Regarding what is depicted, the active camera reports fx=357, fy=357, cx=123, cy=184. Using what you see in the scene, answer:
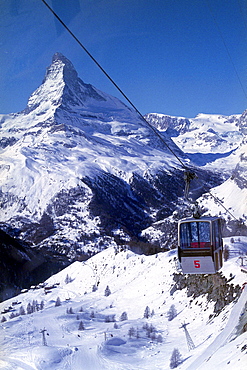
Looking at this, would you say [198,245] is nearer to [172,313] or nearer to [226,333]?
[226,333]

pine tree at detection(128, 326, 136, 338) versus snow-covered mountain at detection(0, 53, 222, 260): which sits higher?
snow-covered mountain at detection(0, 53, 222, 260)

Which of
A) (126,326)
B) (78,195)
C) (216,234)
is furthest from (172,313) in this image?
(78,195)

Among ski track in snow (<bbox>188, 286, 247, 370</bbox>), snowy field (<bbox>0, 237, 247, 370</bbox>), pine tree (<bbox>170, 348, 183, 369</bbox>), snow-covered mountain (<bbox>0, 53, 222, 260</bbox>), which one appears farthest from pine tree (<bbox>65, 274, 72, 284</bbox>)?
ski track in snow (<bbox>188, 286, 247, 370</bbox>)

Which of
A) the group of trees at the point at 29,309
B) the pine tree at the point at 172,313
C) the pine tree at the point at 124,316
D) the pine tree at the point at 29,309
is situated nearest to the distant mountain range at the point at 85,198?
the group of trees at the point at 29,309

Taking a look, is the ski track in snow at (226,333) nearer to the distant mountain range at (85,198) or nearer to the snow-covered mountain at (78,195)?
the distant mountain range at (85,198)

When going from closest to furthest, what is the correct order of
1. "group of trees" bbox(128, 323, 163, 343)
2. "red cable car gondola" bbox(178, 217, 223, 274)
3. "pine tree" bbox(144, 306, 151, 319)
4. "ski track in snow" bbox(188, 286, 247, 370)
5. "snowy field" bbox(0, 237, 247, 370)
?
"red cable car gondola" bbox(178, 217, 223, 274) → "ski track in snow" bbox(188, 286, 247, 370) → "snowy field" bbox(0, 237, 247, 370) → "group of trees" bbox(128, 323, 163, 343) → "pine tree" bbox(144, 306, 151, 319)

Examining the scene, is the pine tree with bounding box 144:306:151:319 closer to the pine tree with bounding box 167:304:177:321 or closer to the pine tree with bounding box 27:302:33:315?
the pine tree with bounding box 167:304:177:321
